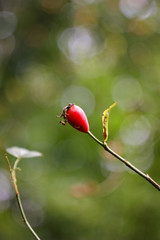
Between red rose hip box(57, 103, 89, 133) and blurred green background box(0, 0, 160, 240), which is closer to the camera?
red rose hip box(57, 103, 89, 133)

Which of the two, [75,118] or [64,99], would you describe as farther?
[64,99]

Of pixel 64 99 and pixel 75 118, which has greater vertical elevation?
pixel 64 99

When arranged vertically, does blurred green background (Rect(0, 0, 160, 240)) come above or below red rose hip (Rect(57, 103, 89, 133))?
above

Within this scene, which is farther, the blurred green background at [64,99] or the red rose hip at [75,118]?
the blurred green background at [64,99]

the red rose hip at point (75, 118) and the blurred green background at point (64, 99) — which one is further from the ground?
the blurred green background at point (64, 99)

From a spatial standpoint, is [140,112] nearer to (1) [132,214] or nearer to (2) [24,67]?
(1) [132,214]

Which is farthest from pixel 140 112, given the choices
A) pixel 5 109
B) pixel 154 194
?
pixel 5 109
